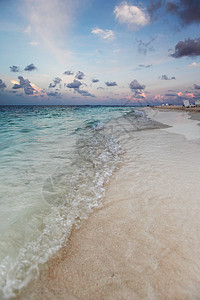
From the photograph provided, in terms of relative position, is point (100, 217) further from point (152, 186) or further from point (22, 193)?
point (22, 193)

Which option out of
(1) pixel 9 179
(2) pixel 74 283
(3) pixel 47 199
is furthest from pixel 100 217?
(1) pixel 9 179

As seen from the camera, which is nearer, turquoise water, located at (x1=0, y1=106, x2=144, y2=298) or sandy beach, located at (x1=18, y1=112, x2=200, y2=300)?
sandy beach, located at (x1=18, y1=112, x2=200, y2=300)

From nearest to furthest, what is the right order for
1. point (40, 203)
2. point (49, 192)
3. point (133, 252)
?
1. point (133, 252)
2. point (40, 203)
3. point (49, 192)

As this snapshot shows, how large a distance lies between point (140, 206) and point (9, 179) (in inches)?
143

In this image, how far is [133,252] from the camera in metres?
1.98

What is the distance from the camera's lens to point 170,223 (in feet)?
7.98

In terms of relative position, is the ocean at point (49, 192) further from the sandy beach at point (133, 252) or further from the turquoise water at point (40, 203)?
the sandy beach at point (133, 252)

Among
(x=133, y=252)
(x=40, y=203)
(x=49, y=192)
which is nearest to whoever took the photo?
(x=133, y=252)

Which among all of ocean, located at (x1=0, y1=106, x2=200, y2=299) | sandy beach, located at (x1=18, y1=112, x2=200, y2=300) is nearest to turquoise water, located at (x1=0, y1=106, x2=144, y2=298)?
ocean, located at (x1=0, y1=106, x2=200, y2=299)

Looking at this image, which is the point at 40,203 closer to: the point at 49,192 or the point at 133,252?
the point at 49,192

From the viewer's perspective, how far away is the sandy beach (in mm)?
1602

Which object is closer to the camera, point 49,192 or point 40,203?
point 40,203

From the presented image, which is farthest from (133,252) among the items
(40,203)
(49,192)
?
(49,192)

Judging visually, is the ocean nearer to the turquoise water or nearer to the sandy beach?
the turquoise water
